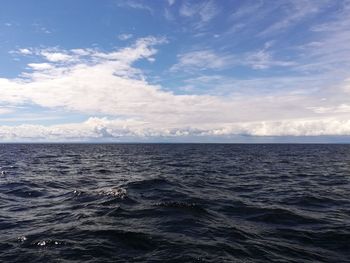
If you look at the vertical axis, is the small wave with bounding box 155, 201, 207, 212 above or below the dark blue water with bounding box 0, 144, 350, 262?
above

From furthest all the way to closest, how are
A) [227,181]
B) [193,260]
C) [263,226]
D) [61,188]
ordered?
[227,181] < [61,188] < [263,226] < [193,260]

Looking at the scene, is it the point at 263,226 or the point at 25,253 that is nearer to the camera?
the point at 25,253

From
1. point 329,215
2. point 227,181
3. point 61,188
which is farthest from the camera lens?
point 227,181

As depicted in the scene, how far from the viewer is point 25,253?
37.7 feet

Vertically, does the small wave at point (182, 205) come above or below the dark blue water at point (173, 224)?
above

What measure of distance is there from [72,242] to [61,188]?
14423 mm

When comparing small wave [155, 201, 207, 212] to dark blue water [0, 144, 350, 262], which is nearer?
dark blue water [0, 144, 350, 262]

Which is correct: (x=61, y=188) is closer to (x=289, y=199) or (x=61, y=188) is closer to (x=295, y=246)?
(x=289, y=199)

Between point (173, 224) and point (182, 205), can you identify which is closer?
point (173, 224)

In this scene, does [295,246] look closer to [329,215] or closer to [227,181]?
[329,215]

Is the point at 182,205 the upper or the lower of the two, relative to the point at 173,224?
upper

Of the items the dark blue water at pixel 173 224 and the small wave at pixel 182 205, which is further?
the small wave at pixel 182 205

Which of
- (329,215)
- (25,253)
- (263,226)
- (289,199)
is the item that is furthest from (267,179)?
(25,253)

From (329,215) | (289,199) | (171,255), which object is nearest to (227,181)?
(289,199)
